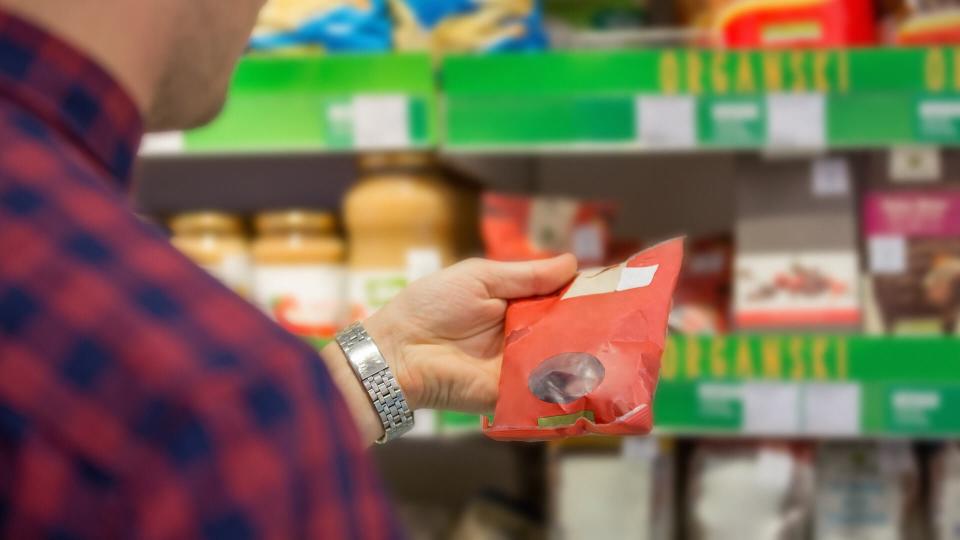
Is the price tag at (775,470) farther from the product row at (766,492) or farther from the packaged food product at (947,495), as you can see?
the packaged food product at (947,495)

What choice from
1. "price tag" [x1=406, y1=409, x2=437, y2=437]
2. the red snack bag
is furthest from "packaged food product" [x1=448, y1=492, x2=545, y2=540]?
the red snack bag

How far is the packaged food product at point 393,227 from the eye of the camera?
1.92 meters

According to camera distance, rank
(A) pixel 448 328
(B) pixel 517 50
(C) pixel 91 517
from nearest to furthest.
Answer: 1. (C) pixel 91 517
2. (A) pixel 448 328
3. (B) pixel 517 50

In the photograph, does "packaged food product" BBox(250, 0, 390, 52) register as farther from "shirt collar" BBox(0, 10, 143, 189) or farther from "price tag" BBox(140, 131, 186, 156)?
"shirt collar" BBox(0, 10, 143, 189)

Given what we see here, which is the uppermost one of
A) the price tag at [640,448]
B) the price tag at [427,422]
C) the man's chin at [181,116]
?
the man's chin at [181,116]

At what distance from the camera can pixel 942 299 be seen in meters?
1.87

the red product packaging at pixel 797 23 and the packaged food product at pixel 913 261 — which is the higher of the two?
the red product packaging at pixel 797 23

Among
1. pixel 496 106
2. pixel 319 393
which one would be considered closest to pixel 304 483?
pixel 319 393

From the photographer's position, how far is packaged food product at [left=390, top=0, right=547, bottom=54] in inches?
74.4

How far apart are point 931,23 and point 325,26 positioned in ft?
3.34

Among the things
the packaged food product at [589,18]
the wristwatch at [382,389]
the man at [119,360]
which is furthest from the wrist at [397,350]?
the packaged food product at [589,18]

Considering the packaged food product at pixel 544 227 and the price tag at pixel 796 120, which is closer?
the price tag at pixel 796 120

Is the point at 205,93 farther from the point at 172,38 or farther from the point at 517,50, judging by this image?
the point at 517,50

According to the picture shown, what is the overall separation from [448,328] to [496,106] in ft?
2.39
